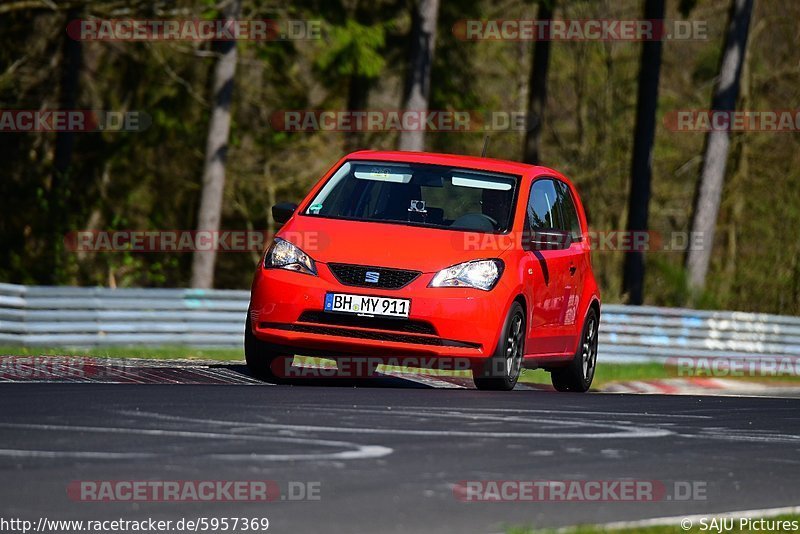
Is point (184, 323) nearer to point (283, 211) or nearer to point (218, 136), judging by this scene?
point (218, 136)

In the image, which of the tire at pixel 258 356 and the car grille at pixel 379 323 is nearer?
the car grille at pixel 379 323

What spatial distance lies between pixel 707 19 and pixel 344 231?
31408 millimetres

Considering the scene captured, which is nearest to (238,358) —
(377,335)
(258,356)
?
(258,356)

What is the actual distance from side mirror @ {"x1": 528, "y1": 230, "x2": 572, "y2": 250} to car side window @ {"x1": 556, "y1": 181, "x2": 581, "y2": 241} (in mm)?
1533

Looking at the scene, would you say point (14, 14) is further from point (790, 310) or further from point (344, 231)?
point (344, 231)

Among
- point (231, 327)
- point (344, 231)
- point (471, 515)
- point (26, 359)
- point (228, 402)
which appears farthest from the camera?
point (231, 327)

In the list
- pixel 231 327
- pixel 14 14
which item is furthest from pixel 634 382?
pixel 14 14

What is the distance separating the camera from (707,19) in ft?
136

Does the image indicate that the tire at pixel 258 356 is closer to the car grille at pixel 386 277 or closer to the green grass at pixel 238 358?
the car grille at pixel 386 277

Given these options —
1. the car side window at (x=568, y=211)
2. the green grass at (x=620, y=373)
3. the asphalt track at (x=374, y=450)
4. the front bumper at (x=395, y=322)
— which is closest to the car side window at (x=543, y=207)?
the car side window at (x=568, y=211)

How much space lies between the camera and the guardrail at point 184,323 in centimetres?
1944

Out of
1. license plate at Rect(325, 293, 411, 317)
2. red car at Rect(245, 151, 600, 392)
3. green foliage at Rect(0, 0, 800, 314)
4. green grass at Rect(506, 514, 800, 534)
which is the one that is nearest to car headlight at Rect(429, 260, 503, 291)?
red car at Rect(245, 151, 600, 392)

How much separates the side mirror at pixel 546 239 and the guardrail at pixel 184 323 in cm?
869

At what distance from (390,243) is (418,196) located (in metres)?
1.11
